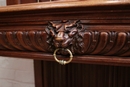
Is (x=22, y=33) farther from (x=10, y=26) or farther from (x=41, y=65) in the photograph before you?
(x=41, y=65)

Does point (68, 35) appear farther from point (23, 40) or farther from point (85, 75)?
point (85, 75)

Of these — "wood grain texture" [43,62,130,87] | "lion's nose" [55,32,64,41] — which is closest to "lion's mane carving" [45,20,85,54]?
"lion's nose" [55,32,64,41]

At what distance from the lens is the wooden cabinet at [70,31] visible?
0.32 meters

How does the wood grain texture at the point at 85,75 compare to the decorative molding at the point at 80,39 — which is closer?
the decorative molding at the point at 80,39

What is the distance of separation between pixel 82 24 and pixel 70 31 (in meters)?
0.03

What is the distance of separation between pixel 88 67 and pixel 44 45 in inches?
15.2

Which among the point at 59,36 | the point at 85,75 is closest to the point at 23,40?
the point at 59,36

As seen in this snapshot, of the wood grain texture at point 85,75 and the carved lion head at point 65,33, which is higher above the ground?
the carved lion head at point 65,33

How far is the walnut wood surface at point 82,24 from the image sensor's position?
0.31 meters

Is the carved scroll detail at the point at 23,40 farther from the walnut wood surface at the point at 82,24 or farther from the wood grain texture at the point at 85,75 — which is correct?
the wood grain texture at the point at 85,75

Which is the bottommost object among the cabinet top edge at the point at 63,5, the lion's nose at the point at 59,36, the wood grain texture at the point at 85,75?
the wood grain texture at the point at 85,75

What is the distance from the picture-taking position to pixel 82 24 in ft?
1.12

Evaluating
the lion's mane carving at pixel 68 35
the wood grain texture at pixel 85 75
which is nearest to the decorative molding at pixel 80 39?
the lion's mane carving at pixel 68 35

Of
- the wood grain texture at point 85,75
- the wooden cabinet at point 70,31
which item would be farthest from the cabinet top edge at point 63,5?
the wood grain texture at point 85,75
